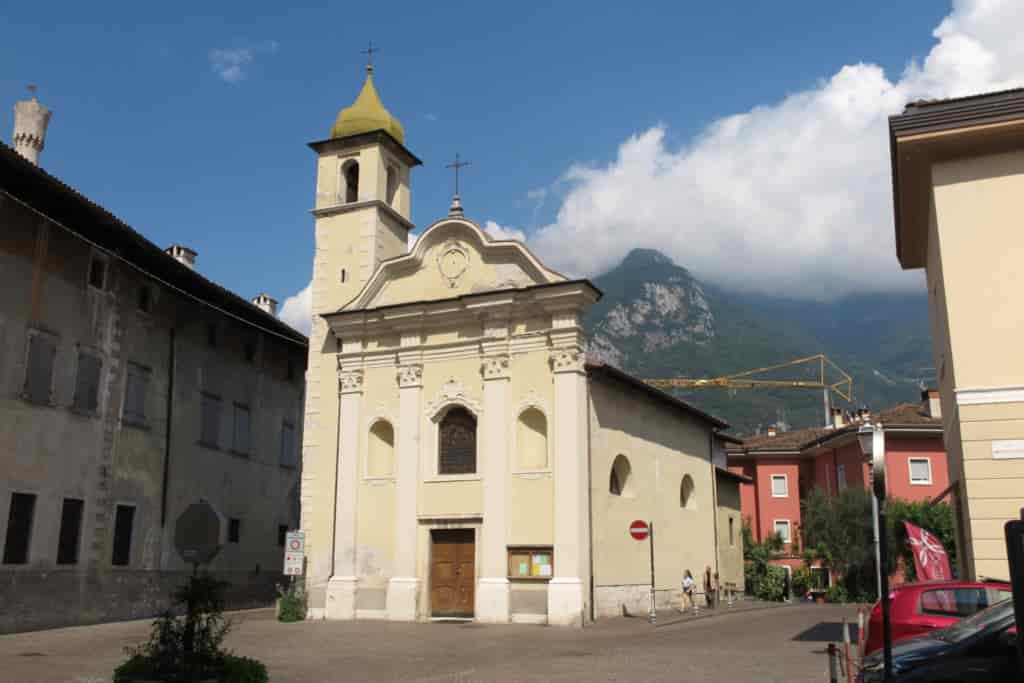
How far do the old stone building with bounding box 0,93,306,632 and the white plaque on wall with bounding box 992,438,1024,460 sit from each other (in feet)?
66.4

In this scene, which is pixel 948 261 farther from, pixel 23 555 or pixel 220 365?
pixel 220 365

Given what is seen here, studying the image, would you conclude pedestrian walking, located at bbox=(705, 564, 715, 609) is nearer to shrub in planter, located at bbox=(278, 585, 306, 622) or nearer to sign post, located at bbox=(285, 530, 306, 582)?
shrub in planter, located at bbox=(278, 585, 306, 622)

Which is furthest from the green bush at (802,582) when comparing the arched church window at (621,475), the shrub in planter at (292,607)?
the shrub in planter at (292,607)

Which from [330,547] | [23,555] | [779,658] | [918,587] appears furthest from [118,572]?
[918,587]

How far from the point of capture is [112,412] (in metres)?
25.6

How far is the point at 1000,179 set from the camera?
634 inches

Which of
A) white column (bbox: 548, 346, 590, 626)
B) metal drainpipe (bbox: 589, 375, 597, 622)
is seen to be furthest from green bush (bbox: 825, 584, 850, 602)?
white column (bbox: 548, 346, 590, 626)

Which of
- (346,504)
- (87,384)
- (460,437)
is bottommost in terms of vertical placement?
(346,504)

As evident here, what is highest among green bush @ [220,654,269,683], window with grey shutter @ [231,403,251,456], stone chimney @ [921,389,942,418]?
stone chimney @ [921,389,942,418]

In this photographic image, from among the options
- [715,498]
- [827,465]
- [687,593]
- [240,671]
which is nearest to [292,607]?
[687,593]

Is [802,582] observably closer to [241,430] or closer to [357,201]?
[241,430]

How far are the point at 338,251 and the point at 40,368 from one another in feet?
34.5

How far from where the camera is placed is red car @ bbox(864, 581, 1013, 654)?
1204 centimetres

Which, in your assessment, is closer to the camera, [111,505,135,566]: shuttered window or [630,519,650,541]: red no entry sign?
[630,519,650,541]: red no entry sign
